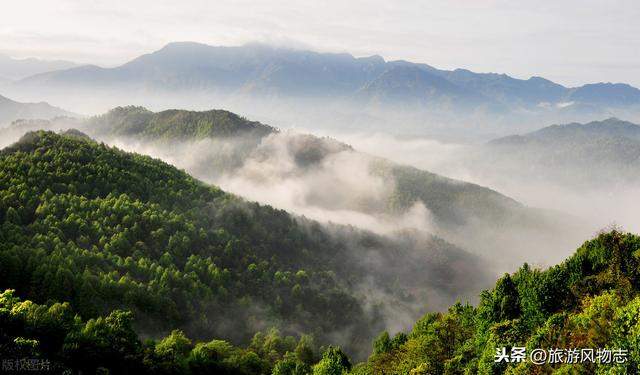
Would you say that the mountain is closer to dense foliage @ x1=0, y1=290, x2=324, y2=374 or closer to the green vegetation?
dense foliage @ x1=0, y1=290, x2=324, y2=374

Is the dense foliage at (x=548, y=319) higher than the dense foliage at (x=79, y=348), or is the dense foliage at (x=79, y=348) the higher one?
the dense foliage at (x=548, y=319)

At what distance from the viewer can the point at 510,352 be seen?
165ft

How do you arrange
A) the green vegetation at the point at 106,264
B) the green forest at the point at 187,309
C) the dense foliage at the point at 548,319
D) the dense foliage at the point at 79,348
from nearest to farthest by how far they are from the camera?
the dense foliage at the point at 548,319, the green forest at the point at 187,309, the dense foliage at the point at 79,348, the green vegetation at the point at 106,264

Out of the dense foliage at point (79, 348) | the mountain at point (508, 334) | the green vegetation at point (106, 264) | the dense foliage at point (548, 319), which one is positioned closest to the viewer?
the mountain at point (508, 334)

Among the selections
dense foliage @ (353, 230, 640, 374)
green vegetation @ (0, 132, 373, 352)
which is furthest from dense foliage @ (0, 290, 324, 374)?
green vegetation @ (0, 132, 373, 352)

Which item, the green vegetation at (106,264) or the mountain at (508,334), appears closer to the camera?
the mountain at (508,334)

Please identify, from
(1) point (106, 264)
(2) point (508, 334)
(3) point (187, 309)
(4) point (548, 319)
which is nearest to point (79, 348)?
(2) point (508, 334)

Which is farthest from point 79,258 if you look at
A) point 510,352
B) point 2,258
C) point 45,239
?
point 510,352

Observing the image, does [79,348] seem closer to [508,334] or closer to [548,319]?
[508,334]

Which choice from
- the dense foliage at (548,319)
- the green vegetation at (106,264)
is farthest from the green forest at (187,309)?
the green vegetation at (106,264)

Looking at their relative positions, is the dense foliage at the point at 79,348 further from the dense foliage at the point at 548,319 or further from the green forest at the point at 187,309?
the dense foliage at the point at 548,319

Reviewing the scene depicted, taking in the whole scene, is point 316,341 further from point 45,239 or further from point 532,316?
point 532,316

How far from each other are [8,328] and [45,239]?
9095 centimetres

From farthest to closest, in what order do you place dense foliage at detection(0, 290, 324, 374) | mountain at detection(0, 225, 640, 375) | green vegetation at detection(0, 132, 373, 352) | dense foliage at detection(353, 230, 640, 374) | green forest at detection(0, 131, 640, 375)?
green vegetation at detection(0, 132, 373, 352)
dense foliage at detection(0, 290, 324, 374)
green forest at detection(0, 131, 640, 375)
dense foliage at detection(353, 230, 640, 374)
mountain at detection(0, 225, 640, 375)
